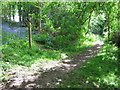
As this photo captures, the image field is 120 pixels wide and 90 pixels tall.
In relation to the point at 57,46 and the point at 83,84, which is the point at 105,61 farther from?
the point at 57,46

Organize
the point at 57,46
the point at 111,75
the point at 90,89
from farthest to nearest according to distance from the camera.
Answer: the point at 57,46 < the point at 111,75 < the point at 90,89

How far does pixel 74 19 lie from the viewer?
1199cm

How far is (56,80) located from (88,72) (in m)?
1.70

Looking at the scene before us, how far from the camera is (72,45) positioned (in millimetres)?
11969

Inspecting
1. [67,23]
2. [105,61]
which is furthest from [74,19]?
[105,61]

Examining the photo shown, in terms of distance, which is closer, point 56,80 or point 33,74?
point 56,80

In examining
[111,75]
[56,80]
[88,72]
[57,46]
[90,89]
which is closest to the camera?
[90,89]

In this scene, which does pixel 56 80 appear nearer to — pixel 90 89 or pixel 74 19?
pixel 90 89

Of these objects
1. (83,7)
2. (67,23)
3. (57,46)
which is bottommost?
(57,46)

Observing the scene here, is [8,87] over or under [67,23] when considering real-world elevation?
under

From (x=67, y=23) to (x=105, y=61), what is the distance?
5875mm

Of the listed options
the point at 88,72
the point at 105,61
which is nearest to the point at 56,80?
the point at 88,72

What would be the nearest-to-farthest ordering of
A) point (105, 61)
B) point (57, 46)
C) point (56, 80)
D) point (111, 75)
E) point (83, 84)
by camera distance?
1. point (83, 84)
2. point (56, 80)
3. point (111, 75)
4. point (105, 61)
5. point (57, 46)

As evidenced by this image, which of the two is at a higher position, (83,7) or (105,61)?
(83,7)
